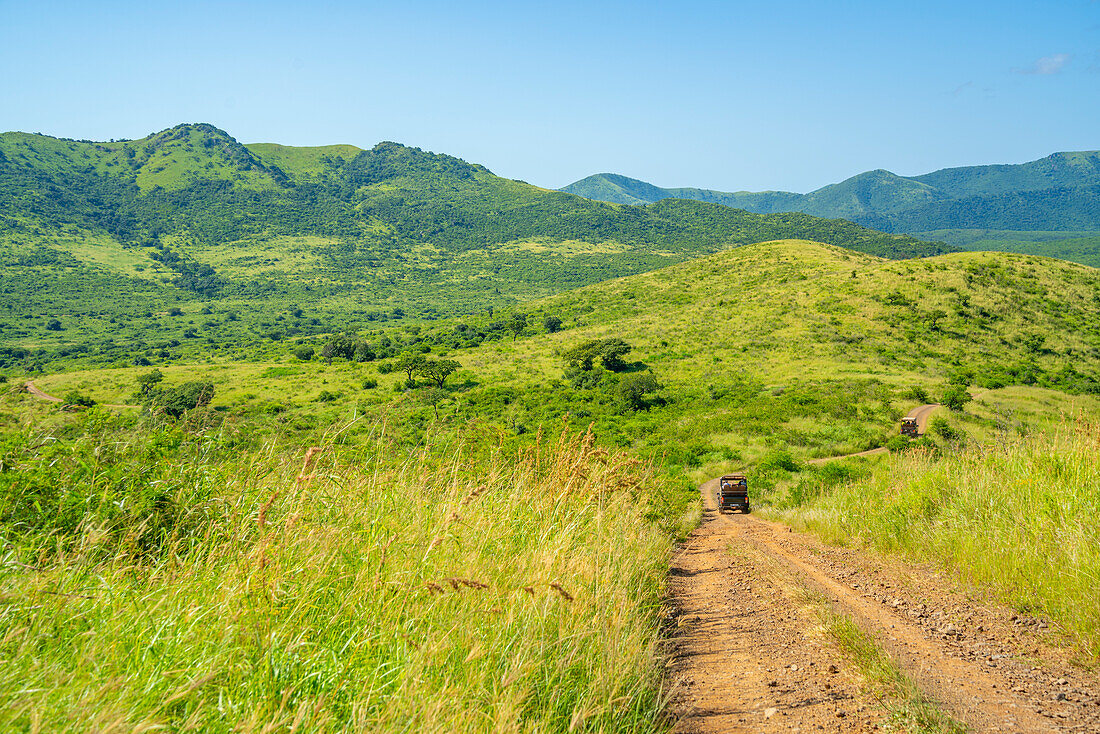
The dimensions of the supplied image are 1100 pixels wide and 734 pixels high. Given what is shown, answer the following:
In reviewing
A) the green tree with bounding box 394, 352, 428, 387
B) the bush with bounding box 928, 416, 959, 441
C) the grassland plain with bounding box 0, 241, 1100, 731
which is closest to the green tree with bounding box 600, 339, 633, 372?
the green tree with bounding box 394, 352, 428, 387

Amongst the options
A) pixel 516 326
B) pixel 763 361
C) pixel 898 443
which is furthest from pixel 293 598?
pixel 516 326

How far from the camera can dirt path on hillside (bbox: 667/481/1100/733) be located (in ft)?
9.89

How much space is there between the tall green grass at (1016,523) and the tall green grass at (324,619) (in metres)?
2.75

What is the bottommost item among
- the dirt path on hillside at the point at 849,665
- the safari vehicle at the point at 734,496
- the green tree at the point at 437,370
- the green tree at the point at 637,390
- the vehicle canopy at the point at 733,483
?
the green tree at the point at 637,390

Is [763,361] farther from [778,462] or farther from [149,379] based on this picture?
[149,379]

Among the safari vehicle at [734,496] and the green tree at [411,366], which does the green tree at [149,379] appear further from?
the safari vehicle at [734,496]

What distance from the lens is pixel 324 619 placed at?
2779 mm

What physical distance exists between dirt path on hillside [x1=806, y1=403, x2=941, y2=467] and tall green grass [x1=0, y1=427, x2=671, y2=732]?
2528 cm

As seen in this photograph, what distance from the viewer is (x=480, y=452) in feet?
20.5

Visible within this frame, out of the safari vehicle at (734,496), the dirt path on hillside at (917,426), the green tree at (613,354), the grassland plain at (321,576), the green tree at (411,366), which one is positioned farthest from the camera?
the green tree at (613,354)

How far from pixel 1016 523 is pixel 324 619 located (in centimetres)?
523

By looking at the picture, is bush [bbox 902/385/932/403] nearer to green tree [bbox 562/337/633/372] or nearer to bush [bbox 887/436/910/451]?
bush [bbox 887/436/910/451]

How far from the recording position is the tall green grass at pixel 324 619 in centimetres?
215

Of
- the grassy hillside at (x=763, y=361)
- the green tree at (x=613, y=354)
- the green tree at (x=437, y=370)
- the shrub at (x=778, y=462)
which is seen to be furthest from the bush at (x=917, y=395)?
the green tree at (x=437, y=370)
